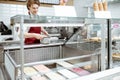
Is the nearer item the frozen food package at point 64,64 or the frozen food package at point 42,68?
the frozen food package at point 42,68

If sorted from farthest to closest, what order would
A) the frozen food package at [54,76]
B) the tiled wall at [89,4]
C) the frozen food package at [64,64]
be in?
1. the tiled wall at [89,4]
2. the frozen food package at [64,64]
3. the frozen food package at [54,76]

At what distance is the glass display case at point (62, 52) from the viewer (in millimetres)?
889

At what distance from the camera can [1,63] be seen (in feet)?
4.51

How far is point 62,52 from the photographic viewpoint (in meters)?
1.67

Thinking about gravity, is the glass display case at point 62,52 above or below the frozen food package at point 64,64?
above

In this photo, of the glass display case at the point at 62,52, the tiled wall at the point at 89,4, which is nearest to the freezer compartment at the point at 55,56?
the glass display case at the point at 62,52

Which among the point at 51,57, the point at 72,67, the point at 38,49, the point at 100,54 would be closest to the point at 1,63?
the point at 38,49

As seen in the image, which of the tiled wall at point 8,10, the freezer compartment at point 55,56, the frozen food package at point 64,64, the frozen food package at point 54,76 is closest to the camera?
the frozen food package at point 54,76

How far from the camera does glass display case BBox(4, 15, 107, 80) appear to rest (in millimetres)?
889

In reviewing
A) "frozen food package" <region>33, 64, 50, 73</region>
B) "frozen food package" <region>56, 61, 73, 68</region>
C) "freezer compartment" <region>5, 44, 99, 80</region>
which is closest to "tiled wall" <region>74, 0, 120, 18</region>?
"freezer compartment" <region>5, 44, 99, 80</region>

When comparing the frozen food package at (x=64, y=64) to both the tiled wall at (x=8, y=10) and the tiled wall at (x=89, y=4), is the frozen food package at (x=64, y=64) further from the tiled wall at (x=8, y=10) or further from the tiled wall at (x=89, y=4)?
the tiled wall at (x=8, y=10)

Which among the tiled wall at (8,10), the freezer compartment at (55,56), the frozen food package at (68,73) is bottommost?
the frozen food package at (68,73)

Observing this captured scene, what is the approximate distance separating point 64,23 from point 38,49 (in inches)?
26.0

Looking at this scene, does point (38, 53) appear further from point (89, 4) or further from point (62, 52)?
point (89, 4)
